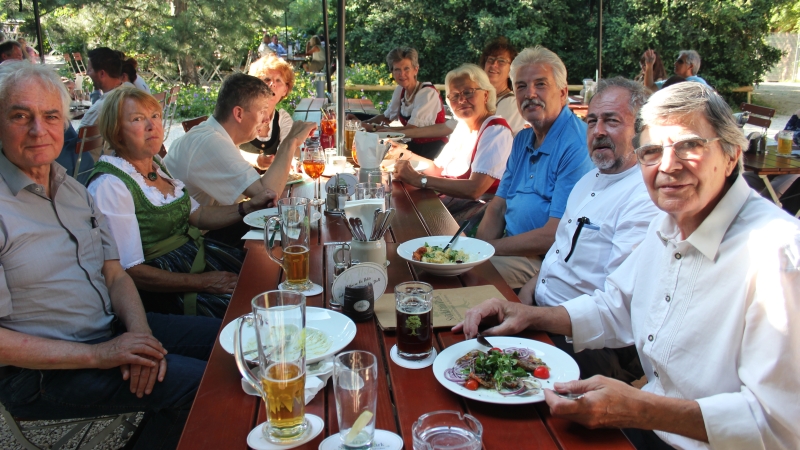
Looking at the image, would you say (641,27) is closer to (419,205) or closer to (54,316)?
(419,205)

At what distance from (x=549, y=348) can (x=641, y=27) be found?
1615 centimetres

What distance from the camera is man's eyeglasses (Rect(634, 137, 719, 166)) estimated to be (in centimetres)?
135

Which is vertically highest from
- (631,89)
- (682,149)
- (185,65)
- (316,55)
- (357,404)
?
(316,55)

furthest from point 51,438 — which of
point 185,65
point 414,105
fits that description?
point 185,65

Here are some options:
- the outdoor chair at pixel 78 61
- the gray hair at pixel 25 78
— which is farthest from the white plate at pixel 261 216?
the outdoor chair at pixel 78 61

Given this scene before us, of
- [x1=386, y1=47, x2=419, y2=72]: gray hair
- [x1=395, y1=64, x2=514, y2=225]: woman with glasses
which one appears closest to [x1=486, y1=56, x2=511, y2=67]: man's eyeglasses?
[x1=386, y1=47, x2=419, y2=72]: gray hair

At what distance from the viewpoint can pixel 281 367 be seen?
108 centimetres

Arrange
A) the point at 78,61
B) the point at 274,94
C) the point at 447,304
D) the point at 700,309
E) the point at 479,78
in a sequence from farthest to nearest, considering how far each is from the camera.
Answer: the point at 78,61 < the point at 274,94 < the point at 479,78 < the point at 447,304 < the point at 700,309

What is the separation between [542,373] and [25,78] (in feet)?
5.60

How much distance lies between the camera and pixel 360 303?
1576mm

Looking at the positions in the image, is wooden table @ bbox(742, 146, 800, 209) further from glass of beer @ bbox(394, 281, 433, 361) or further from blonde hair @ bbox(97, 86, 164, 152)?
blonde hair @ bbox(97, 86, 164, 152)

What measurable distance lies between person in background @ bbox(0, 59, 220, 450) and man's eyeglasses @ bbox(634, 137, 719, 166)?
4.48 feet

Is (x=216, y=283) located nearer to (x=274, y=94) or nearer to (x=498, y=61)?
(x=274, y=94)

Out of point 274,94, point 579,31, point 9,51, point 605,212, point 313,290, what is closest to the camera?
point 313,290
